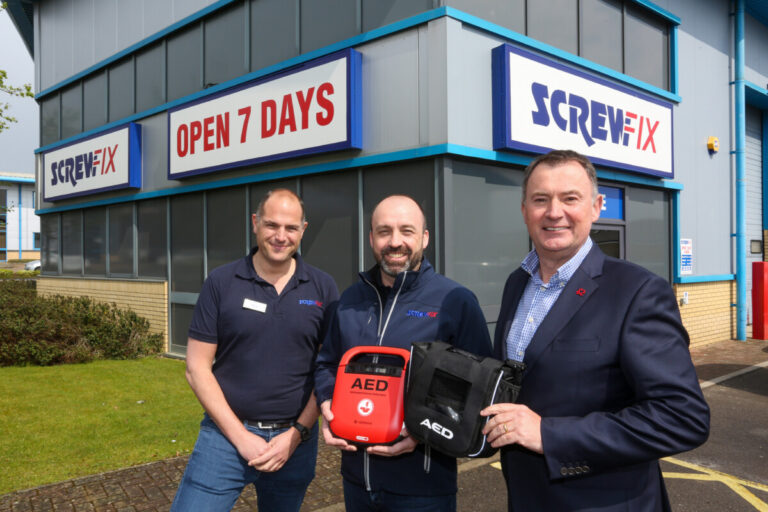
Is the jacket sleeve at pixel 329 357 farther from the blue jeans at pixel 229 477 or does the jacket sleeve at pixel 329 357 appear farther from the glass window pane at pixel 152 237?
the glass window pane at pixel 152 237

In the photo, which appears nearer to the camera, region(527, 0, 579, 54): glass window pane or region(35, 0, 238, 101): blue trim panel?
region(527, 0, 579, 54): glass window pane

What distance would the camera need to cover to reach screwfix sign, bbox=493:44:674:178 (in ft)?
22.6

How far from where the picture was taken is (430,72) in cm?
656

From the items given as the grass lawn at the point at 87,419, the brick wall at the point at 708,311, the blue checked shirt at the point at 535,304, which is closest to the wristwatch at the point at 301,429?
the blue checked shirt at the point at 535,304

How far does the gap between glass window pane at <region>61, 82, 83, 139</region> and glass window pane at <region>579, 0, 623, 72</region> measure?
11798 millimetres

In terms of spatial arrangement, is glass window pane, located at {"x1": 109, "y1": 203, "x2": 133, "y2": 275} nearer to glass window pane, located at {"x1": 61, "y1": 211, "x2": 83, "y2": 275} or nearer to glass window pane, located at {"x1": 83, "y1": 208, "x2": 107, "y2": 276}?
glass window pane, located at {"x1": 83, "y1": 208, "x2": 107, "y2": 276}

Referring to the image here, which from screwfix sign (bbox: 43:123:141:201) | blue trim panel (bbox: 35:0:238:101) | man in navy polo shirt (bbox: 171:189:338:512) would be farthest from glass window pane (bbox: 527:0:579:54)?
screwfix sign (bbox: 43:123:141:201)

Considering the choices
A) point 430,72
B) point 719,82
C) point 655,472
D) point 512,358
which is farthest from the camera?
point 719,82

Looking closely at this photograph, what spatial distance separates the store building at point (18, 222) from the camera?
54.2 meters

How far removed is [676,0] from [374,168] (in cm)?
748

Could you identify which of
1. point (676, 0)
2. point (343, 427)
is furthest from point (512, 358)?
point (676, 0)

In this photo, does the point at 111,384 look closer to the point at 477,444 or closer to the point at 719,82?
the point at 477,444

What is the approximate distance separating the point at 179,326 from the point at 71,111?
7.12 meters

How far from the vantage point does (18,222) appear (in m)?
55.3
